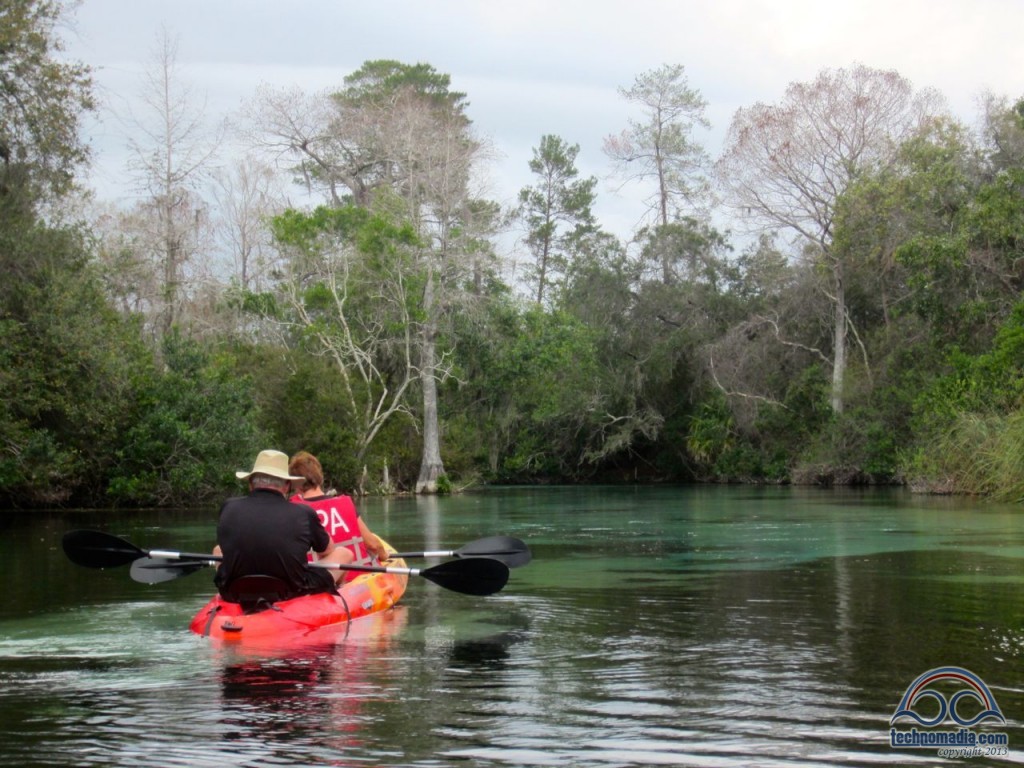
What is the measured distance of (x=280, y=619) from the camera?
8.49m

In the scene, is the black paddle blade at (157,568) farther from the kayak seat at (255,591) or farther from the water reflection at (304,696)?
the water reflection at (304,696)

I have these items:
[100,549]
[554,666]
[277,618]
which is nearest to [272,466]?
[277,618]

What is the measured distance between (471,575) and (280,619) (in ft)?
6.09

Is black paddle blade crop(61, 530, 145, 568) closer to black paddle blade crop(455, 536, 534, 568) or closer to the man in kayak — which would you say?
the man in kayak

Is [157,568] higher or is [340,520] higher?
[340,520]

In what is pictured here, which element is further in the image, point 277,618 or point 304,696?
point 277,618

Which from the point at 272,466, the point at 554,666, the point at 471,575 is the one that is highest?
the point at 272,466

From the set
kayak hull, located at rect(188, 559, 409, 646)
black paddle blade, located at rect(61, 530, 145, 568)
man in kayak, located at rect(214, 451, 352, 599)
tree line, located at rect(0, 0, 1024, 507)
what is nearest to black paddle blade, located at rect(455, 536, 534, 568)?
kayak hull, located at rect(188, 559, 409, 646)

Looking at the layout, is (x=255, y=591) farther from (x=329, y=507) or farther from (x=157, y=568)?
(x=157, y=568)

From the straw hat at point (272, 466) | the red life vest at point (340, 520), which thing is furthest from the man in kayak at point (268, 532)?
the red life vest at point (340, 520)

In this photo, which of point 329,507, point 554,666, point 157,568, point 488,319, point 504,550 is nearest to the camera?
point 554,666

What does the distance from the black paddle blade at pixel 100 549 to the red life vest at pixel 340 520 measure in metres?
1.75

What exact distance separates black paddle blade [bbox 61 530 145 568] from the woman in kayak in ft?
5.44

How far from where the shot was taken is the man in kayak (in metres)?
8.42
